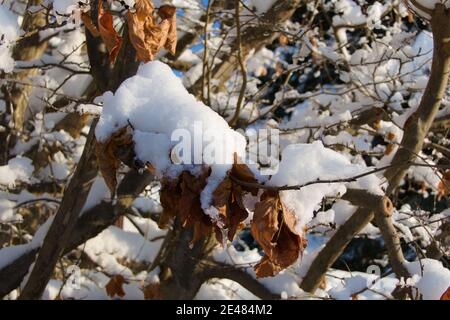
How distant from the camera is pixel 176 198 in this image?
140 cm

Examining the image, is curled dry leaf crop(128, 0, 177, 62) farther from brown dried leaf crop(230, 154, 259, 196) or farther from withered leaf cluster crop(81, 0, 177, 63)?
brown dried leaf crop(230, 154, 259, 196)

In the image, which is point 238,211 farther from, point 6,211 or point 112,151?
point 6,211

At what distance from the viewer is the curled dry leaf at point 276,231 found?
1364mm

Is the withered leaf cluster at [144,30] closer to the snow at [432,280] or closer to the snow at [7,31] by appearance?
the snow at [7,31]

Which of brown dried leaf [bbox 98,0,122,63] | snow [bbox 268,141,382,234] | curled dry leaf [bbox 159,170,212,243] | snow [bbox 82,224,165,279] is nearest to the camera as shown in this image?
curled dry leaf [bbox 159,170,212,243]

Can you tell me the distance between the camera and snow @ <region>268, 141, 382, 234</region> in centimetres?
146

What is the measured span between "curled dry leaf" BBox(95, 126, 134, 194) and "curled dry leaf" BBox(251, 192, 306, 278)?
1.17ft

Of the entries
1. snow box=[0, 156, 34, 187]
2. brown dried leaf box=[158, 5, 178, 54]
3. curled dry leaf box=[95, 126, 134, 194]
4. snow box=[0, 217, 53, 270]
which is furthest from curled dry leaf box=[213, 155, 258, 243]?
snow box=[0, 156, 34, 187]

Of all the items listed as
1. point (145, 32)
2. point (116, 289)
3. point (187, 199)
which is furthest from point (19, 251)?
point (187, 199)

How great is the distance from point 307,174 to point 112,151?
51cm

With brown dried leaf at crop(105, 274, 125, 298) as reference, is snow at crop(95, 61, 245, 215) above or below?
above

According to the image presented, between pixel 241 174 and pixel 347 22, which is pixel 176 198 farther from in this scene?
pixel 347 22

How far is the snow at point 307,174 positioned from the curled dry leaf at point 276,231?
0.12 feet

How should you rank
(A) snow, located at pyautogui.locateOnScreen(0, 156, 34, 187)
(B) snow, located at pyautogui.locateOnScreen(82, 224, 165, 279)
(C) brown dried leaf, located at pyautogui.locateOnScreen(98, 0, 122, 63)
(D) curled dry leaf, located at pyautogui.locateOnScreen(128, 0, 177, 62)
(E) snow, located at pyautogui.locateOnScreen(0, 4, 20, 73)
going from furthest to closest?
(B) snow, located at pyautogui.locateOnScreen(82, 224, 165, 279) → (A) snow, located at pyautogui.locateOnScreen(0, 156, 34, 187) → (E) snow, located at pyautogui.locateOnScreen(0, 4, 20, 73) → (C) brown dried leaf, located at pyautogui.locateOnScreen(98, 0, 122, 63) → (D) curled dry leaf, located at pyautogui.locateOnScreen(128, 0, 177, 62)
